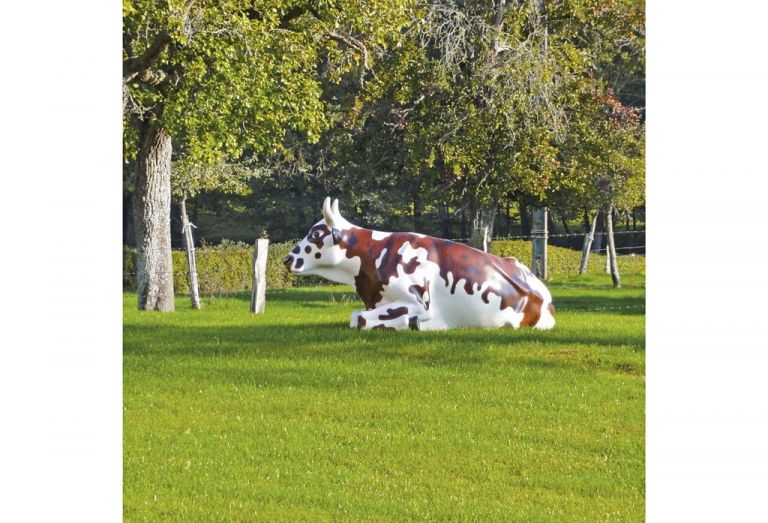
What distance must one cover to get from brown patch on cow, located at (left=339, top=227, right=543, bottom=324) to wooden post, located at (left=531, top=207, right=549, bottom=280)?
43.5 ft

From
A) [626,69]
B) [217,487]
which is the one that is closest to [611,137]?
[626,69]

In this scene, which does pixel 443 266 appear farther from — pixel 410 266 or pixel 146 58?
pixel 146 58

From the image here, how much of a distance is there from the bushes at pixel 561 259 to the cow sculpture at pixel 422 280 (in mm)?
18022

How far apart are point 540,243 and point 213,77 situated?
13293 millimetres

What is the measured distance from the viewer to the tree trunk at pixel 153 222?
66.0ft

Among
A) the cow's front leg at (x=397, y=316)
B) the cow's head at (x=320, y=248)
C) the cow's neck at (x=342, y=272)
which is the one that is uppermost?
the cow's head at (x=320, y=248)

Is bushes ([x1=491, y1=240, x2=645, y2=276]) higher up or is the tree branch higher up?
the tree branch

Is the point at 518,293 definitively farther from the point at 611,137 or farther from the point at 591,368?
the point at 611,137

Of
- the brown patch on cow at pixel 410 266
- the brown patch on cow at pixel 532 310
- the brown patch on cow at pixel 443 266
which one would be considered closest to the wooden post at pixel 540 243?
the brown patch on cow at pixel 532 310

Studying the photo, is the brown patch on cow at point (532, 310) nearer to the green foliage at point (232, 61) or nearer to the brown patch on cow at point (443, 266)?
the brown patch on cow at point (443, 266)

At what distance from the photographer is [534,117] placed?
24797 millimetres

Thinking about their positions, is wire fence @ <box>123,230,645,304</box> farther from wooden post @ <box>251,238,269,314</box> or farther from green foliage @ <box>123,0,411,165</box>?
green foliage @ <box>123,0,411,165</box>

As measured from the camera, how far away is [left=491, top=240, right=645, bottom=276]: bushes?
113 feet

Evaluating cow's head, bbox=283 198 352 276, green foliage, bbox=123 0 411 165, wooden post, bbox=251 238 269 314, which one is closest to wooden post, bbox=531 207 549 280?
green foliage, bbox=123 0 411 165
